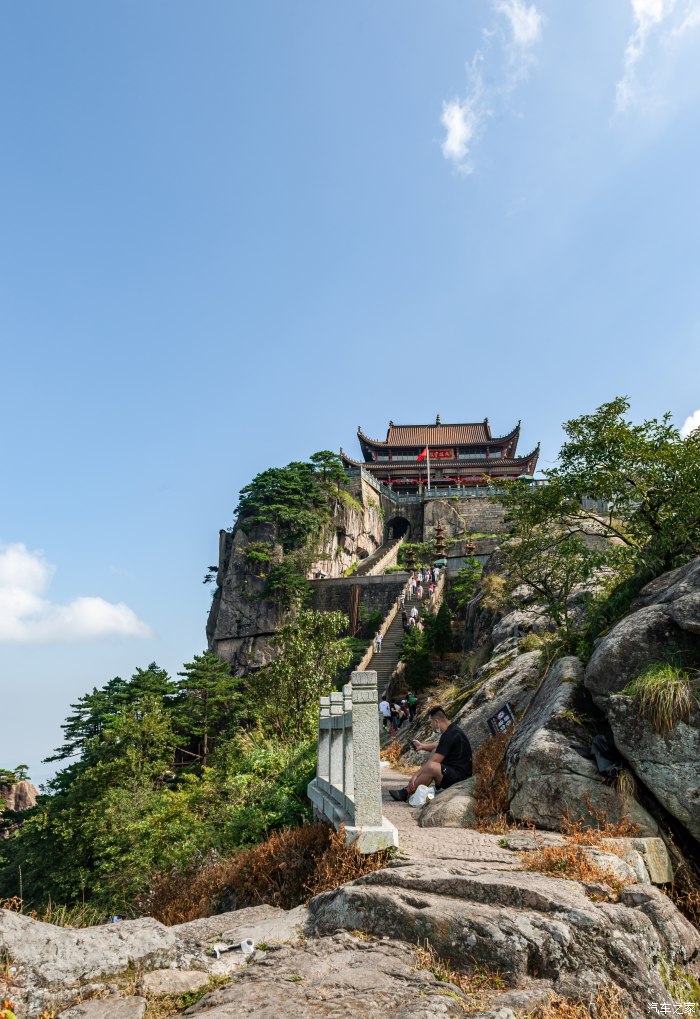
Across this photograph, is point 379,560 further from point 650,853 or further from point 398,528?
point 650,853

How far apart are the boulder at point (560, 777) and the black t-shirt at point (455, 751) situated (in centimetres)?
80

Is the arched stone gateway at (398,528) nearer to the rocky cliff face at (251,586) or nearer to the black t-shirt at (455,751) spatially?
the rocky cliff face at (251,586)

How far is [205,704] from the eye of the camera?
25.6m

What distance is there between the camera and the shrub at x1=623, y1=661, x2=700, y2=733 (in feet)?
A: 20.0

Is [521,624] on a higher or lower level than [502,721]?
higher

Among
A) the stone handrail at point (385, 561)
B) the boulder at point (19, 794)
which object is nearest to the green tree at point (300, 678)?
the stone handrail at point (385, 561)

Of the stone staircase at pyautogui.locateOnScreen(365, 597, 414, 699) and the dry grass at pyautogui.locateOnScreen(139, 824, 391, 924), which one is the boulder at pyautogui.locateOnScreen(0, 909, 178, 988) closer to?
the dry grass at pyautogui.locateOnScreen(139, 824, 391, 924)

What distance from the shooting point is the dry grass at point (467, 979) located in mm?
3637

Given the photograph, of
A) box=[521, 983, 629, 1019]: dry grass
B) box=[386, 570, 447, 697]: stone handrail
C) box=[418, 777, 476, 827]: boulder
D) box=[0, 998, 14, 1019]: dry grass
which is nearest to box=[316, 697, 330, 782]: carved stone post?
box=[418, 777, 476, 827]: boulder

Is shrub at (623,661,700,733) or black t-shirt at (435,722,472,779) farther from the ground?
shrub at (623,661,700,733)

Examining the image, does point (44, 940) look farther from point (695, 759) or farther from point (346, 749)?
point (695, 759)

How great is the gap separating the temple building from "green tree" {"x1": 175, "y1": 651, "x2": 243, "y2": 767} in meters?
28.6

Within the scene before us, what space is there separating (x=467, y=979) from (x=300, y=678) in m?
12.1

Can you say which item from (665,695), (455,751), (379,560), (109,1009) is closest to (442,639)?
(379,560)
